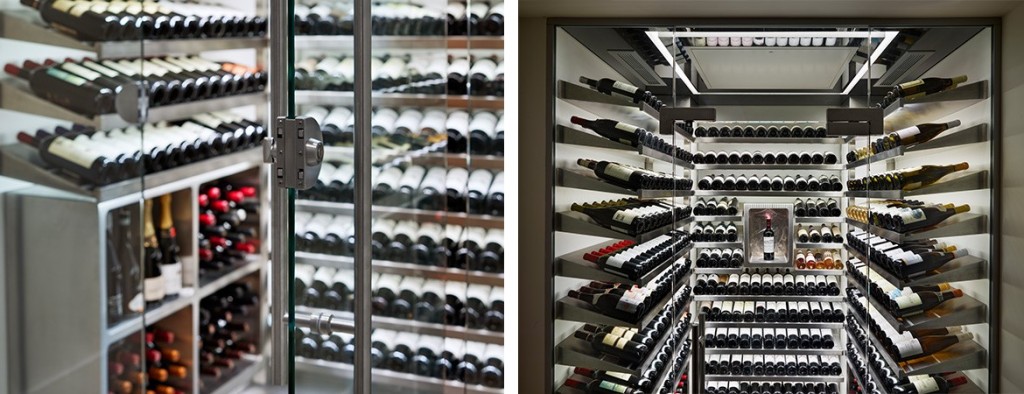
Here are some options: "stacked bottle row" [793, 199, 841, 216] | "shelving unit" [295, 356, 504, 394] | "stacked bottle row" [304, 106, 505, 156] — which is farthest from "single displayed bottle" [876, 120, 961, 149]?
"shelving unit" [295, 356, 504, 394]

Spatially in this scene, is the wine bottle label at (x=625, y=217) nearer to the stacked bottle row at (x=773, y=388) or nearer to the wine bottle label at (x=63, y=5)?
the stacked bottle row at (x=773, y=388)

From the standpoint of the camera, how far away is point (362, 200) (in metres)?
1.09

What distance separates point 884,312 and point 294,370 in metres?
3.80

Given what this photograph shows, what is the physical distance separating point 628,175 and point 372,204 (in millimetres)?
2999

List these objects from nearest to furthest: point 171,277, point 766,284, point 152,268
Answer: point 171,277, point 152,268, point 766,284

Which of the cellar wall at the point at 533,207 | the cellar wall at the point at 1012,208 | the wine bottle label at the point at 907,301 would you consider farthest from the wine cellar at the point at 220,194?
the cellar wall at the point at 1012,208

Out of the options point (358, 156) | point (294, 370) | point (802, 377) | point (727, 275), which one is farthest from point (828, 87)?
point (294, 370)

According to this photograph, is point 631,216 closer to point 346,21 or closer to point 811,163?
point 811,163

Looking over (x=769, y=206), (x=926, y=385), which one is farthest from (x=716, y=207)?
(x=926, y=385)

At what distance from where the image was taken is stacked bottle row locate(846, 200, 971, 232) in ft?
12.9

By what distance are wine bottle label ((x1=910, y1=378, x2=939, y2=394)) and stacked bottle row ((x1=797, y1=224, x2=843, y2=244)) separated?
0.78 m

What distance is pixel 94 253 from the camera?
0.82m

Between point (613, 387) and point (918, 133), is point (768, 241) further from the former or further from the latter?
point (613, 387)

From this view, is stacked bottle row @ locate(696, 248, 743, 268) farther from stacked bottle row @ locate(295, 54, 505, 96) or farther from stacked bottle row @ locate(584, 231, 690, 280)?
stacked bottle row @ locate(295, 54, 505, 96)
